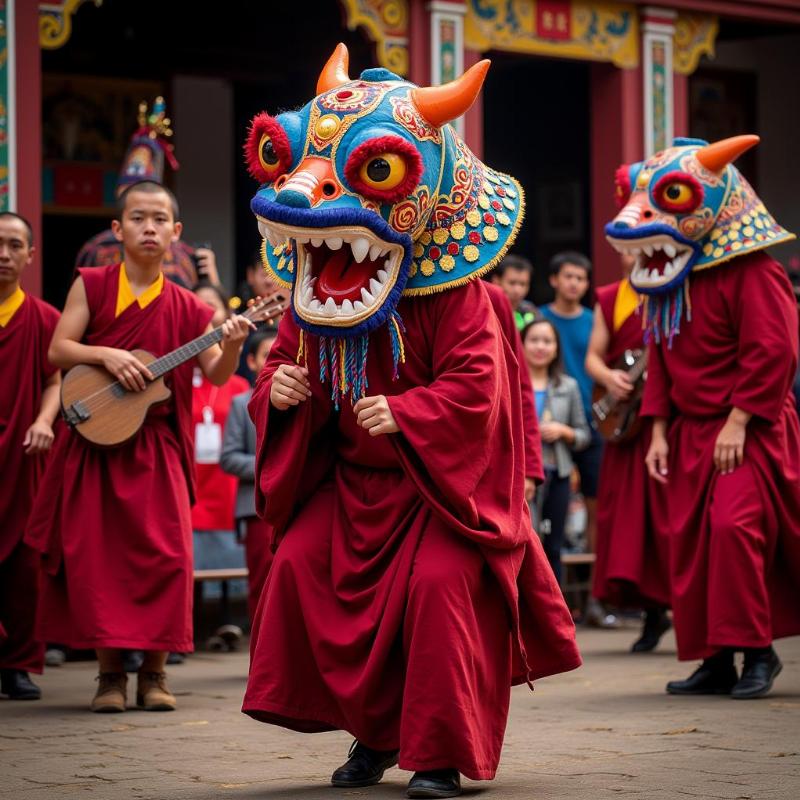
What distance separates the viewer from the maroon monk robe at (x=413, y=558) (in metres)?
4.33

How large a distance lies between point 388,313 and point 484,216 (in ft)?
1.35

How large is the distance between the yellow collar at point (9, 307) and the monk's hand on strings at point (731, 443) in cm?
272

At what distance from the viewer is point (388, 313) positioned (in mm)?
4480

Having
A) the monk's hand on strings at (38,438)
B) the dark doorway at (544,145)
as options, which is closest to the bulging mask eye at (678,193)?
the monk's hand on strings at (38,438)

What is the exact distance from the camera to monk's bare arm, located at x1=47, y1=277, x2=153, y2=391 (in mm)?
6246

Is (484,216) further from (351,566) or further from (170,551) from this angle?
(170,551)

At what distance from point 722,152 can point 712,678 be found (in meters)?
1.96

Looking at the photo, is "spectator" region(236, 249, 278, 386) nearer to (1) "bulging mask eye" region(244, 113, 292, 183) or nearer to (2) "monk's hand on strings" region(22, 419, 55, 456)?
(2) "monk's hand on strings" region(22, 419, 55, 456)

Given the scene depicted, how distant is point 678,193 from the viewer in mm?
6586

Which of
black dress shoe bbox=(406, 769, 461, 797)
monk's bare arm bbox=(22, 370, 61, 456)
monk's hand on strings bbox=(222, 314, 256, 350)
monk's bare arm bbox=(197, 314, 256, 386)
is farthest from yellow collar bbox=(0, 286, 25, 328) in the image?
black dress shoe bbox=(406, 769, 461, 797)

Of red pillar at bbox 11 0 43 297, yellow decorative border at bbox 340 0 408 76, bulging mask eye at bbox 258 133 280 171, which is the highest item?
yellow decorative border at bbox 340 0 408 76

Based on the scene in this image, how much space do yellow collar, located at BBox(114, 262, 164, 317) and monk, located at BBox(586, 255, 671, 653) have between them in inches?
96.6

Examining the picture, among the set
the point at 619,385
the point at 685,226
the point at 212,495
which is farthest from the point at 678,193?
the point at 212,495

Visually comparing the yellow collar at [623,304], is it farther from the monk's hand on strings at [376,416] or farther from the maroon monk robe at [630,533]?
the monk's hand on strings at [376,416]
